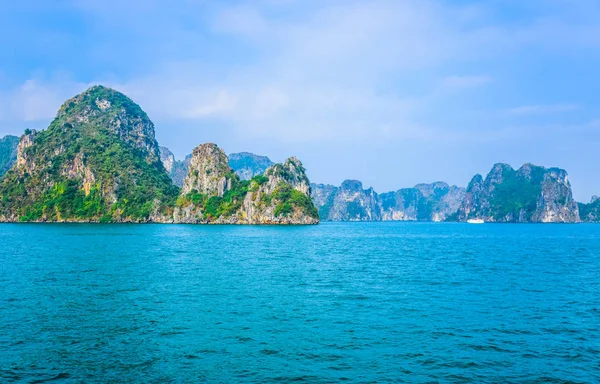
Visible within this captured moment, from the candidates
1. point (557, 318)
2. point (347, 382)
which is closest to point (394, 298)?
point (557, 318)

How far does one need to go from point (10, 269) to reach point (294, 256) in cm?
4313

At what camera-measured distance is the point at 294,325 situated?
31.3 m

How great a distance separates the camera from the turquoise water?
2280 cm

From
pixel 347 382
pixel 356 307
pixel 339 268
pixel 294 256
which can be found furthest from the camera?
pixel 294 256

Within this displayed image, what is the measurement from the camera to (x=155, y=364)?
23.3 m

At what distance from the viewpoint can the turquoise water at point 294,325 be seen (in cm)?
2280

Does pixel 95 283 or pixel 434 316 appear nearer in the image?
pixel 434 316

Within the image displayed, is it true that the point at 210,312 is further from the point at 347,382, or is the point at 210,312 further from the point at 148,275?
the point at 148,275

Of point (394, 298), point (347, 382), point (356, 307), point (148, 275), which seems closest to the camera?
point (347, 382)

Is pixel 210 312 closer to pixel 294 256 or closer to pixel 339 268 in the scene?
pixel 339 268

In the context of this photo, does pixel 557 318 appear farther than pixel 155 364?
Yes

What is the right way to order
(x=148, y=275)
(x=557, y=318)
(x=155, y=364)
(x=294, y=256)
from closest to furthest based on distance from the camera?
(x=155, y=364) → (x=557, y=318) → (x=148, y=275) → (x=294, y=256)

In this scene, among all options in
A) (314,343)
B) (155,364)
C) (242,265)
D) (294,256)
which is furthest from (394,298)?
(294,256)

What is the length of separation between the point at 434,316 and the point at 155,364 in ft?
71.2
